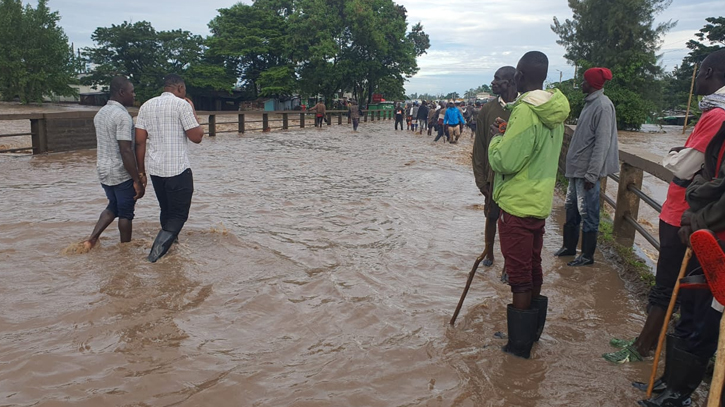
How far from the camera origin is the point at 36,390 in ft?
9.03

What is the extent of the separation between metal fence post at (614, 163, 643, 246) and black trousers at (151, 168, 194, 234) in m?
4.19

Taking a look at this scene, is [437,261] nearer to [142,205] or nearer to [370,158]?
[142,205]

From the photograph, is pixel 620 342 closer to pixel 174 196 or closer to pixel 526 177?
pixel 526 177

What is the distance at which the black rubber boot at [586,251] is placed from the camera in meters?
5.11

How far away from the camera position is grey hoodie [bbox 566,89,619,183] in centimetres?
466

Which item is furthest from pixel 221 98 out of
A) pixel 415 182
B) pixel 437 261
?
pixel 437 261

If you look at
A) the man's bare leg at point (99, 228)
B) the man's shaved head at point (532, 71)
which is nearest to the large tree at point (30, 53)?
the man's bare leg at point (99, 228)

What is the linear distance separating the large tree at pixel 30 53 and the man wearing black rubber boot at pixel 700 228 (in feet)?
157

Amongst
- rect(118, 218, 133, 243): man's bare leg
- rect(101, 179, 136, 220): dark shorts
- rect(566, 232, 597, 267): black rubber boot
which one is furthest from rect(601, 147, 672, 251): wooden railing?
rect(118, 218, 133, 243): man's bare leg

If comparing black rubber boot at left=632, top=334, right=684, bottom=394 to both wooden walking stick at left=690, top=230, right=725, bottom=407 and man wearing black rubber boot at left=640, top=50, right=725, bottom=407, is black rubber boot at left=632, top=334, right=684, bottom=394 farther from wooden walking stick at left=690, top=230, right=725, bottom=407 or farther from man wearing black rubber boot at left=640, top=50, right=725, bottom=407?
wooden walking stick at left=690, top=230, right=725, bottom=407

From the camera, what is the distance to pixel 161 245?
4934 mm

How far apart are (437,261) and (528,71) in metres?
2.53

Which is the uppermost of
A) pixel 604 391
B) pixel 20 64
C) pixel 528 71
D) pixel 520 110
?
pixel 20 64

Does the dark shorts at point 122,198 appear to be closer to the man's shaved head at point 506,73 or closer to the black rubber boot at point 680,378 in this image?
the man's shaved head at point 506,73
